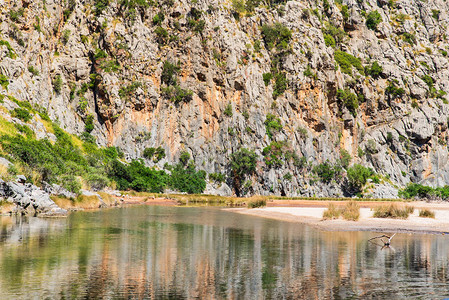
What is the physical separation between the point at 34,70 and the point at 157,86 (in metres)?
25.5

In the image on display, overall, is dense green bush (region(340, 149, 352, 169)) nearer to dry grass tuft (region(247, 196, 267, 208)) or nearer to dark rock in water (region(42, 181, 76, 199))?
dry grass tuft (region(247, 196, 267, 208))

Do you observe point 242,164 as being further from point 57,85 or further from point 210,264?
point 210,264

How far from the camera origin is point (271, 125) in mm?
99500

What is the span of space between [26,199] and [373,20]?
112203mm

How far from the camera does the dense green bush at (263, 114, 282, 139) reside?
3910 inches

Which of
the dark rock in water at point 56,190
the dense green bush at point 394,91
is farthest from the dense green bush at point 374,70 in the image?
the dark rock in water at point 56,190

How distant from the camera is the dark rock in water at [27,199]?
119 feet

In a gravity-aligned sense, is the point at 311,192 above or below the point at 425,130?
below

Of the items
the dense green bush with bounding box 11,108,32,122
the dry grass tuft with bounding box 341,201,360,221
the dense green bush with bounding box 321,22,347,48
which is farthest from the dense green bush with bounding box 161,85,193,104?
the dry grass tuft with bounding box 341,201,360,221

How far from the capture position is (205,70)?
324 feet

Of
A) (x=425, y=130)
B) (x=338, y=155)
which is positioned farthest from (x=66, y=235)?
(x=425, y=130)

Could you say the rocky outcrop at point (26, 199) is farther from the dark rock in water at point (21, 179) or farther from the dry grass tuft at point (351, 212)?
the dry grass tuft at point (351, 212)

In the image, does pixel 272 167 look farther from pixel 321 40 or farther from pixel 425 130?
pixel 425 130

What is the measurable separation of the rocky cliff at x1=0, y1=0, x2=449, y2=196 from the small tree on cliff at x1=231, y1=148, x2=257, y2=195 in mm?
1754
